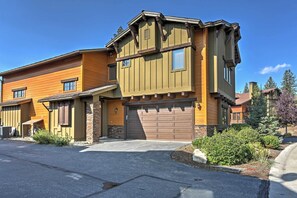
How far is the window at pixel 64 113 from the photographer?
14.7 m

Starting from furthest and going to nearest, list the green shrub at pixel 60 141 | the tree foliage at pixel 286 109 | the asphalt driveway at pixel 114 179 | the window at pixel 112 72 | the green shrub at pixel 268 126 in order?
the tree foliage at pixel 286 109 < the window at pixel 112 72 < the green shrub at pixel 268 126 < the green shrub at pixel 60 141 < the asphalt driveway at pixel 114 179

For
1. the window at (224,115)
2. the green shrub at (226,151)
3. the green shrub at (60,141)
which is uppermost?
the window at (224,115)

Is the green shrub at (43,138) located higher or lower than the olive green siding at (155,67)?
lower

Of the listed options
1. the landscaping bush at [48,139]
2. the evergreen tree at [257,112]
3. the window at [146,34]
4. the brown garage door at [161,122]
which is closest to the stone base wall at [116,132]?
the brown garage door at [161,122]

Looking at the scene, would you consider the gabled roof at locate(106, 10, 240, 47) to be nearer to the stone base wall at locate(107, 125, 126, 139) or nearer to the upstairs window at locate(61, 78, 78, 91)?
the upstairs window at locate(61, 78, 78, 91)

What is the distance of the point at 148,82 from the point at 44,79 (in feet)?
33.1

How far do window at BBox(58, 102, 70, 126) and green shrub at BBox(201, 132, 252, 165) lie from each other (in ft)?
32.5

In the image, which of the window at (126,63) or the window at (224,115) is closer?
the window at (126,63)

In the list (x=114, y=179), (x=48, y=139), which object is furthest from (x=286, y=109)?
(x=114, y=179)

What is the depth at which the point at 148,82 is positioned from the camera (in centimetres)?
1412

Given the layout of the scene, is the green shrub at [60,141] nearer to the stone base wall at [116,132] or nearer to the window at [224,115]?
the stone base wall at [116,132]

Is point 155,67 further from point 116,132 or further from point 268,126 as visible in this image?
point 268,126

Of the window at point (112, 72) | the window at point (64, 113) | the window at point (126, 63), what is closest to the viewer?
the window at point (64, 113)

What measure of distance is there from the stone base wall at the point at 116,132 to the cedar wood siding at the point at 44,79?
370 centimetres
